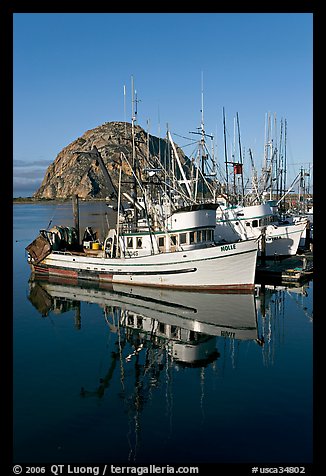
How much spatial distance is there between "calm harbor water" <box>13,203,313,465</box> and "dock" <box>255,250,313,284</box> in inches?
111

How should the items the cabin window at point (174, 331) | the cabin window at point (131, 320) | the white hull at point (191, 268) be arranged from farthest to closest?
the white hull at point (191, 268), the cabin window at point (131, 320), the cabin window at point (174, 331)

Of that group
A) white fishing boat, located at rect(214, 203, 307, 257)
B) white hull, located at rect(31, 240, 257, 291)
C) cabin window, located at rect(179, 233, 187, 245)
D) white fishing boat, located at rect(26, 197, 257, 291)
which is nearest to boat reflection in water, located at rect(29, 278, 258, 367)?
white hull, located at rect(31, 240, 257, 291)

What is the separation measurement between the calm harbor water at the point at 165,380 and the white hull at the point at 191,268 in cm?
137

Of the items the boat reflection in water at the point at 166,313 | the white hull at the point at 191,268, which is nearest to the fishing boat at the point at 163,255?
the white hull at the point at 191,268

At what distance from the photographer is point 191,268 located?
980 inches

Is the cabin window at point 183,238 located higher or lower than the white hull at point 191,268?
higher

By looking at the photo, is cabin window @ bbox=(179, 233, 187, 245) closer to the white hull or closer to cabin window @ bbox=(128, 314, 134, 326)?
the white hull

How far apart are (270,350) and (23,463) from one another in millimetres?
9783

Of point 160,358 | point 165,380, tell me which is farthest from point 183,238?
point 165,380

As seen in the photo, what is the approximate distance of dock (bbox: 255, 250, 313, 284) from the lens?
87.8 feet

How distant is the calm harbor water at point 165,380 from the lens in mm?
9992

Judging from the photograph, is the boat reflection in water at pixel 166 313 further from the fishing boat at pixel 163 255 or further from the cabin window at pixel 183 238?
the cabin window at pixel 183 238
